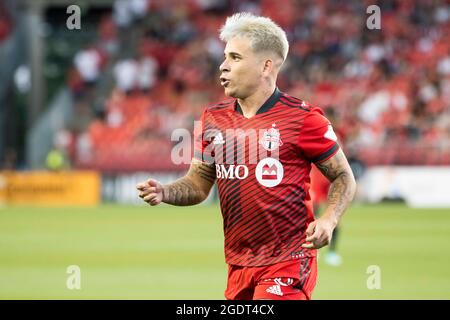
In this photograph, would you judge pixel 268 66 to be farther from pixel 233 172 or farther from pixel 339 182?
pixel 339 182

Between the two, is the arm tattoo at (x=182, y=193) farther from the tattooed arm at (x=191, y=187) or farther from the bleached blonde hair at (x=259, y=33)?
the bleached blonde hair at (x=259, y=33)

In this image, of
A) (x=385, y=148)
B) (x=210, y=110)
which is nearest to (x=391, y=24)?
(x=385, y=148)

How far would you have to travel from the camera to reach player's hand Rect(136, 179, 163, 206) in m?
5.36

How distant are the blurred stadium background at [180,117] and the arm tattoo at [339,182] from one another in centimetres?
940

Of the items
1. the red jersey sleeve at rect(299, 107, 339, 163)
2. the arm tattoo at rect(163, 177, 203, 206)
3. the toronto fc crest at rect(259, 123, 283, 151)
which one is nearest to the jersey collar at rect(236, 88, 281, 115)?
the toronto fc crest at rect(259, 123, 283, 151)

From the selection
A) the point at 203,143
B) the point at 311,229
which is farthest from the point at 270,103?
the point at 311,229

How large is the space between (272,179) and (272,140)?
0.75ft

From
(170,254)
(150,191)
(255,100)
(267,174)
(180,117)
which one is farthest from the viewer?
(180,117)

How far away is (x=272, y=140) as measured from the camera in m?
5.51

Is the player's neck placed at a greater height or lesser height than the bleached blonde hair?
lesser

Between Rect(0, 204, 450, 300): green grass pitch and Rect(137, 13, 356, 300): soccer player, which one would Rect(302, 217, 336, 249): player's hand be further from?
Rect(0, 204, 450, 300): green grass pitch

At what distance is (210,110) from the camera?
5801 millimetres

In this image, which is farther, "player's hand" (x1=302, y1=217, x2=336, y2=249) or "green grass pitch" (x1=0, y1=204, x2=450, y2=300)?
"green grass pitch" (x1=0, y1=204, x2=450, y2=300)

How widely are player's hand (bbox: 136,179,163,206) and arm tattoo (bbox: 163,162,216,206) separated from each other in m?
0.29
